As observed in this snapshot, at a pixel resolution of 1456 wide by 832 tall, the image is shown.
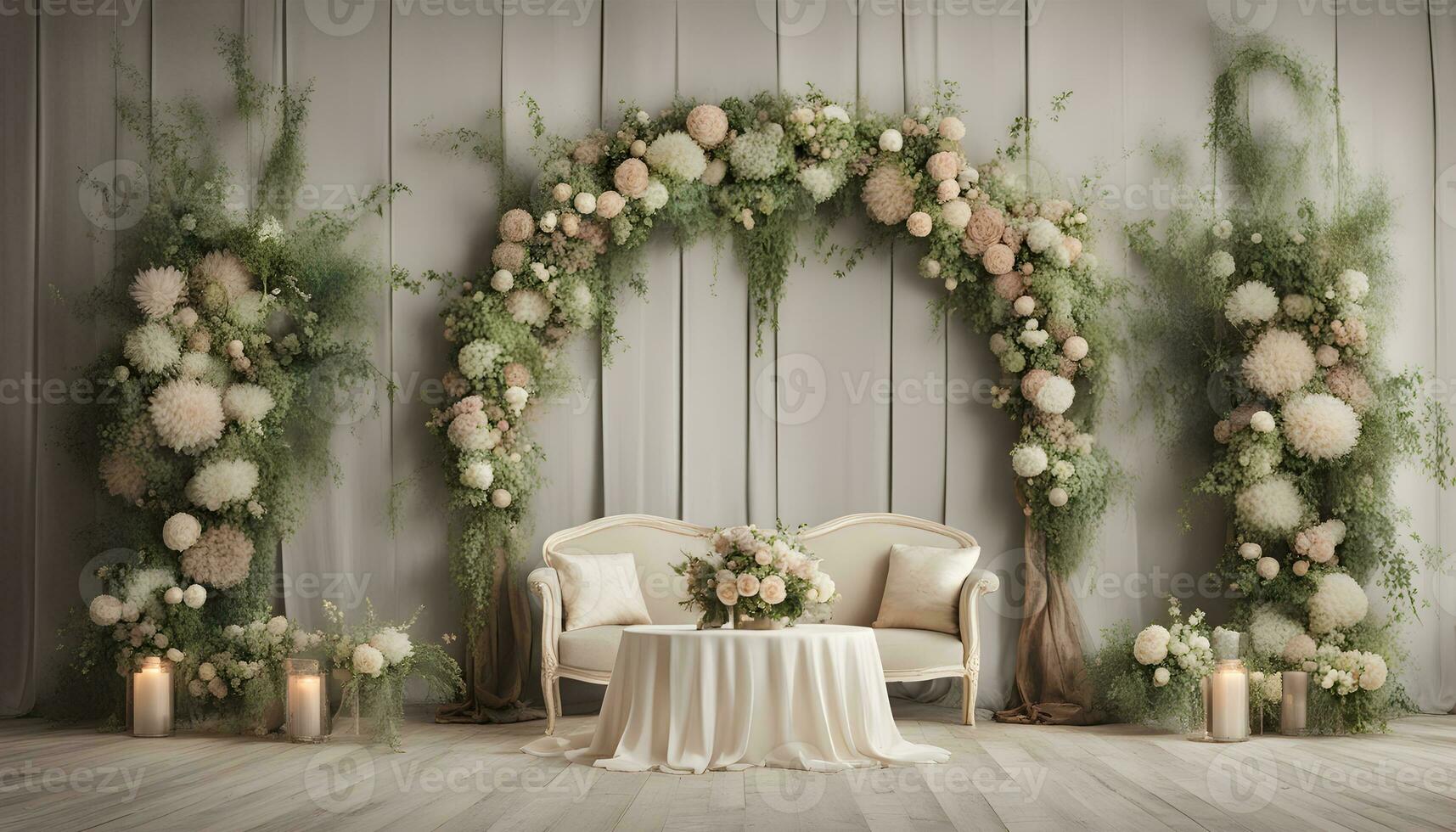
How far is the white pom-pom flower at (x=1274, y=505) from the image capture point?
6.25m

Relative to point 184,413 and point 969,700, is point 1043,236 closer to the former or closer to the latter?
point 969,700

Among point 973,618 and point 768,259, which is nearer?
point 973,618

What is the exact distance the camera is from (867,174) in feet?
22.0

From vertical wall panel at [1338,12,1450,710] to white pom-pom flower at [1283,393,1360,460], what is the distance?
32.2 inches

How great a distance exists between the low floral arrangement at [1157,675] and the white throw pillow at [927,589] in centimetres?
79

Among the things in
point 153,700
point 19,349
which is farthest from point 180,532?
point 19,349

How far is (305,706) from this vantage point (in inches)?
220

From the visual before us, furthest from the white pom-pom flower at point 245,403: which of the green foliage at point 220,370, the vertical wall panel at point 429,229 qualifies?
the vertical wall panel at point 429,229

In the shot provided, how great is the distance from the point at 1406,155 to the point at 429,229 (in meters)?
5.41

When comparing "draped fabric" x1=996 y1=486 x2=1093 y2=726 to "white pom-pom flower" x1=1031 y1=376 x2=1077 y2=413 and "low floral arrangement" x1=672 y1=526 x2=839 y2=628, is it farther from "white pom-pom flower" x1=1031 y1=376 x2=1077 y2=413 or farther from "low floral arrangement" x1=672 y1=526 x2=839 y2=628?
"low floral arrangement" x1=672 y1=526 x2=839 y2=628

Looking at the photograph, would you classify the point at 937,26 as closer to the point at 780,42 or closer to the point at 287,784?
the point at 780,42

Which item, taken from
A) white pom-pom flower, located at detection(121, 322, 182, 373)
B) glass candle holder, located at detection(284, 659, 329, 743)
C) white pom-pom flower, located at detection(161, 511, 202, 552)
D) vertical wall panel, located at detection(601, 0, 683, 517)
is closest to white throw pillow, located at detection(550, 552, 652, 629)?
vertical wall panel, located at detection(601, 0, 683, 517)

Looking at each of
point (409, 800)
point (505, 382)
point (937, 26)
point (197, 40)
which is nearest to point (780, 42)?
point (937, 26)

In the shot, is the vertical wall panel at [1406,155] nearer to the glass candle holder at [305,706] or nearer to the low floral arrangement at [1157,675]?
the low floral arrangement at [1157,675]
